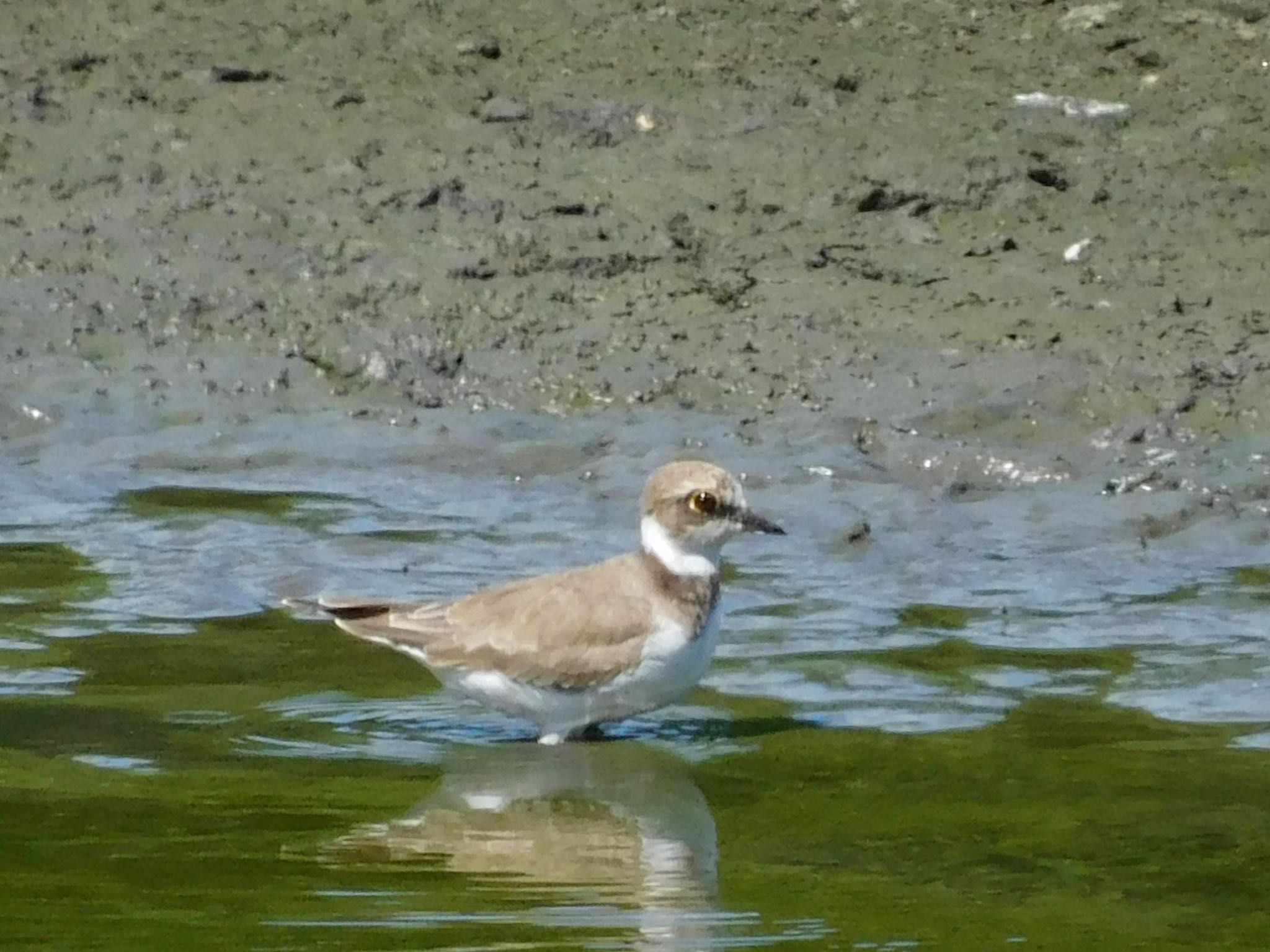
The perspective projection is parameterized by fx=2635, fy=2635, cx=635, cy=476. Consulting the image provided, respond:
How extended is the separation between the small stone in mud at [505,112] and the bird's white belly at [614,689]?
510cm

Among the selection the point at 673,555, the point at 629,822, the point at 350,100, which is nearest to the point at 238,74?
the point at 350,100

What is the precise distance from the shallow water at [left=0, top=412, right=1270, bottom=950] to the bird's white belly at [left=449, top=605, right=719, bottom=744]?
0.13 meters

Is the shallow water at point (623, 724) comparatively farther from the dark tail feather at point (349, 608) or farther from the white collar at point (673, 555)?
the white collar at point (673, 555)

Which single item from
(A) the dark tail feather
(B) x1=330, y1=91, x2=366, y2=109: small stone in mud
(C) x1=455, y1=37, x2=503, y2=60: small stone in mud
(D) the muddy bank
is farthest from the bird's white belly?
(C) x1=455, y1=37, x2=503, y2=60: small stone in mud

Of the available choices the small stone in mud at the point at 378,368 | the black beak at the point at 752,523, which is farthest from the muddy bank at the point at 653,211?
the black beak at the point at 752,523

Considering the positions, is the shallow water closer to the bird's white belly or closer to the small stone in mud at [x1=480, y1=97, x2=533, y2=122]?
the bird's white belly

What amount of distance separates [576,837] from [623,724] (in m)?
1.49

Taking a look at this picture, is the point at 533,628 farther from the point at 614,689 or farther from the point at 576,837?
the point at 576,837

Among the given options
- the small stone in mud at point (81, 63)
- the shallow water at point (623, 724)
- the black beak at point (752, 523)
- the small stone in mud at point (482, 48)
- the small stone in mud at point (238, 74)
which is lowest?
the shallow water at point (623, 724)

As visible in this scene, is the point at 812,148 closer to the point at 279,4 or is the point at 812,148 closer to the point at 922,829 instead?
the point at 279,4

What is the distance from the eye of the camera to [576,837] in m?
6.38

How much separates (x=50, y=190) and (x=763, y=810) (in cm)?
647

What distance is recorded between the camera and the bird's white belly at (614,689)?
24.1ft

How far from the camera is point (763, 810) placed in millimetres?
6602
